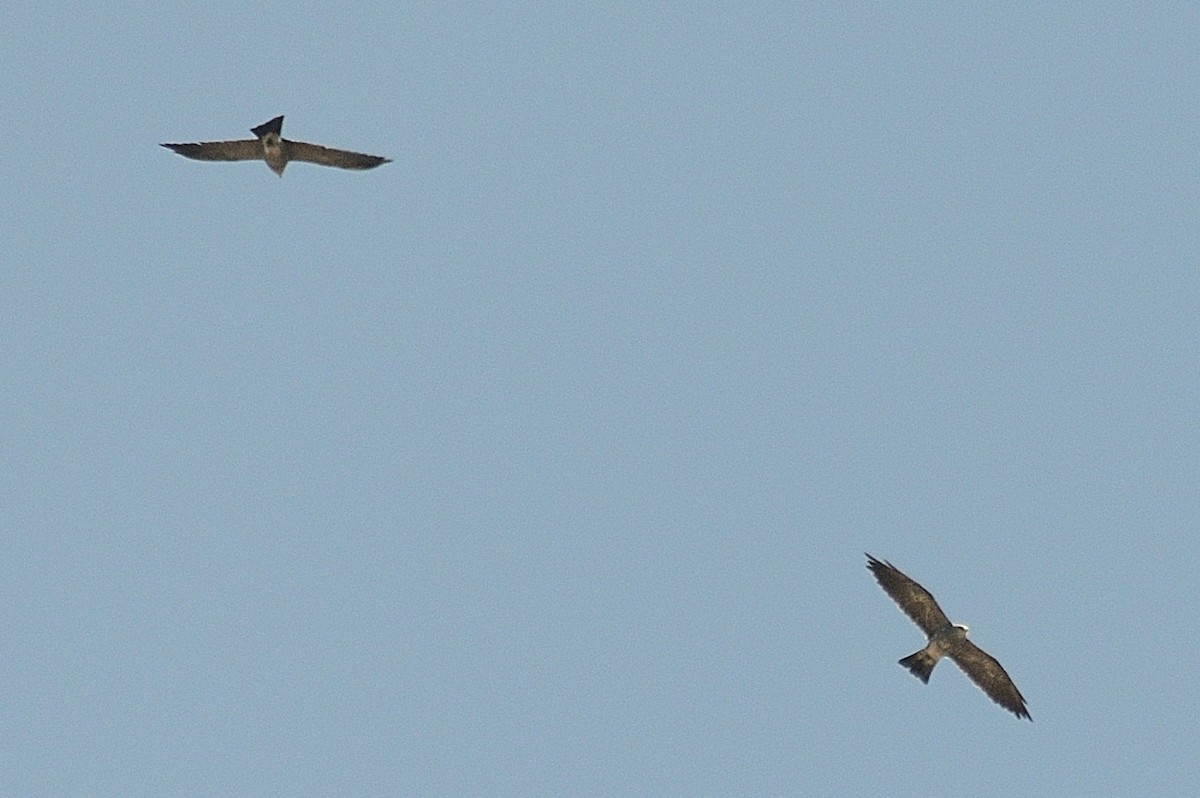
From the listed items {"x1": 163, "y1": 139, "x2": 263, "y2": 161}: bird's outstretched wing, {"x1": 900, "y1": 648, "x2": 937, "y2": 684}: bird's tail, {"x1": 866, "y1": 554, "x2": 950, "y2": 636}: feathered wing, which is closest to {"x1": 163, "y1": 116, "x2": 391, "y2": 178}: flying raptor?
{"x1": 163, "y1": 139, "x2": 263, "y2": 161}: bird's outstretched wing

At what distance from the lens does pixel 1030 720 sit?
30.8 m

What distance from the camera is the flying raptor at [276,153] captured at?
101 ft

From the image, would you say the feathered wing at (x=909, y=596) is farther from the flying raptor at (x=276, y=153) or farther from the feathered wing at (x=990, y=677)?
the flying raptor at (x=276, y=153)

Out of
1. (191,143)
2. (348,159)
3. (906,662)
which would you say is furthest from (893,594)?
(191,143)

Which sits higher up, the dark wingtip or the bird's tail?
the dark wingtip

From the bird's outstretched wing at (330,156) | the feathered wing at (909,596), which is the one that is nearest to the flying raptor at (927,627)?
the feathered wing at (909,596)

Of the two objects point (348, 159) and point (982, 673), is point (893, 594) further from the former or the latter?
point (348, 159)

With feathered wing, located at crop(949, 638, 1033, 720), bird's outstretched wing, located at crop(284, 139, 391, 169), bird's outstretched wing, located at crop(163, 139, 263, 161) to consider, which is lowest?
feathered wing, located at crop(949, 638, 1033, 720)

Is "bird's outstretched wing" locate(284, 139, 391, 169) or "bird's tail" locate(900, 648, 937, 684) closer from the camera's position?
"bird's tail" locate(900, 648, 937, 684)

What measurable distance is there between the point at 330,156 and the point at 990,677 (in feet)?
45.5

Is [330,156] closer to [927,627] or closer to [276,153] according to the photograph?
[276,153]

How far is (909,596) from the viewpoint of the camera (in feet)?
99.6

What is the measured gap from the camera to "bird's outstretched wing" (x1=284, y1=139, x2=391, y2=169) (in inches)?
1209

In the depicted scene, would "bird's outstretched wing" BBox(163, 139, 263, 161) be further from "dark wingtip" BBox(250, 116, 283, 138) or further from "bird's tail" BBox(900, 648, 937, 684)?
"bird's tail" BBox(900, 648, 937, 684)
